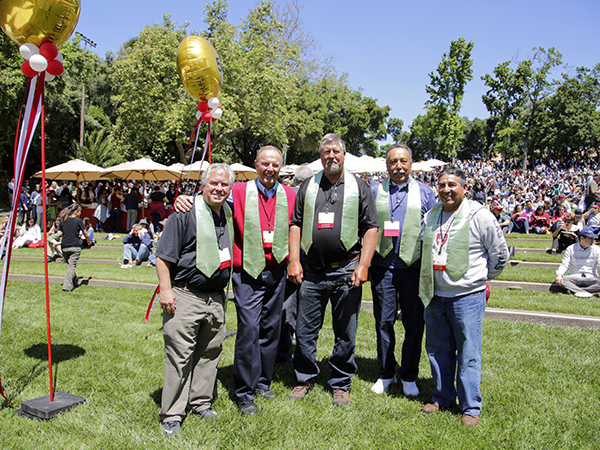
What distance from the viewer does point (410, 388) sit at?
13.2 ft

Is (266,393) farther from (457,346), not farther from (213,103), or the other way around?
(213,103)

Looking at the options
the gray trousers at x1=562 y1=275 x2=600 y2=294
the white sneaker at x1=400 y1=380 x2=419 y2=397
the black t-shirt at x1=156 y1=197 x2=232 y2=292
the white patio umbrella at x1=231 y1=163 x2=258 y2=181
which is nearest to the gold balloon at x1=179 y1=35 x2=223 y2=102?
the black t-shirt at x1=156 y1=197 x2=232 y2=292

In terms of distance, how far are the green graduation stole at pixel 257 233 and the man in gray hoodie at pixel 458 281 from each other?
1230 millimetres

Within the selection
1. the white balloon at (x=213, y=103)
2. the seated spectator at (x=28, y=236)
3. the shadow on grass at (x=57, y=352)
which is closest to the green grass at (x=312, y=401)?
the shadow on grass at (x=57, y=352)

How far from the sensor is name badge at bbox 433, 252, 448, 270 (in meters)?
3.55

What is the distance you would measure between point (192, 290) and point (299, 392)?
1409 millimetres

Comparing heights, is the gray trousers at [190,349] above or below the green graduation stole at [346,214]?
below

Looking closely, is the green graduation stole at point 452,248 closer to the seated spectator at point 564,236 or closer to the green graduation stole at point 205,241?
the green graduation stole at point 205,241

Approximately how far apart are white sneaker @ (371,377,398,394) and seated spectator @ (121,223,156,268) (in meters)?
8.90

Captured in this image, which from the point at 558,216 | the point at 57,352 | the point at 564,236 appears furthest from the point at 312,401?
the point at 558,216

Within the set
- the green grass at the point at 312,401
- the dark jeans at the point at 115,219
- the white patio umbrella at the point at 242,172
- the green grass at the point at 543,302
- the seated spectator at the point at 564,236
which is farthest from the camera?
the white patio umbrella at the point at 242,172

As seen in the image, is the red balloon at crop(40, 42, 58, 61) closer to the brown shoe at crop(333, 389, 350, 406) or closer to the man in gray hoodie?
the man in gray hoodie

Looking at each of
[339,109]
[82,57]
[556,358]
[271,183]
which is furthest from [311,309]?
[339,109]

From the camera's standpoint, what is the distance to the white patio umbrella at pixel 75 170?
18047mm
